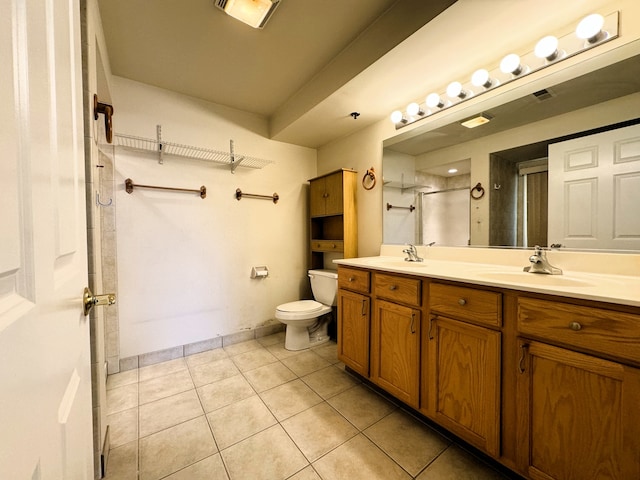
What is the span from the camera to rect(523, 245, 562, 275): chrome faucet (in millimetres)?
1266

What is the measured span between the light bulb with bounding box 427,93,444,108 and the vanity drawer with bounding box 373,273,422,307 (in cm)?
127

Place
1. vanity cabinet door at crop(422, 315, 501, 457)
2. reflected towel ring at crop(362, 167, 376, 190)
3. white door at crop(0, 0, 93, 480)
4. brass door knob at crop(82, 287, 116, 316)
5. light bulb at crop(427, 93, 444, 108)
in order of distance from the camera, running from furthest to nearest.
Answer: reflected towel ring at crop(362, 167, 376, 190) → light bulb at crop(427, 93, 444, 108) → vanity cabinet door at crop(422, 315, 501, 457) → brass door knob at crop(82, 287, 116, 316) → white door at crop(0, 0, 93, 480)

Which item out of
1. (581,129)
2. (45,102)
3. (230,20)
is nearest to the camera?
(45,102)

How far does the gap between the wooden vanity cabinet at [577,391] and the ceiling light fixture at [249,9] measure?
1.87m

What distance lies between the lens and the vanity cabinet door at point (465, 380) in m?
1.08

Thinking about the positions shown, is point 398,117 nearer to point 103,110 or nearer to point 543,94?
point 543,94

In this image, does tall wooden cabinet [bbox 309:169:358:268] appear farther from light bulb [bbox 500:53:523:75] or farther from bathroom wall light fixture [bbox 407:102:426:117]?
light bulb [bbox 500:53:523:75]

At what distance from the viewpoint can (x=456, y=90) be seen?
169 centimetres

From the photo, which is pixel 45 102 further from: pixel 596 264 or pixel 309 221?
pixel 309 221

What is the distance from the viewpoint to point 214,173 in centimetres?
237

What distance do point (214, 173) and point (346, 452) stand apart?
2274 millimetres

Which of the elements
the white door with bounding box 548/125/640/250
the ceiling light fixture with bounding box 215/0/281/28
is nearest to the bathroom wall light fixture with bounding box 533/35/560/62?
the white door with bounding box 548/125/640/250

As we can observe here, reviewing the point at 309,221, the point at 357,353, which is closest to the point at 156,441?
the point at 357,353

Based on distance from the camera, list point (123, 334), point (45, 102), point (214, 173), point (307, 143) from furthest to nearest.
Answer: point (307, 143) → point (214, 173) → point (123, 334) → point (45, 102)
